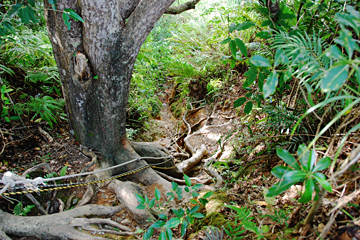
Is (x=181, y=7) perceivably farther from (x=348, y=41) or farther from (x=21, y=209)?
(x=21, y=209)

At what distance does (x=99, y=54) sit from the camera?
2.03 m

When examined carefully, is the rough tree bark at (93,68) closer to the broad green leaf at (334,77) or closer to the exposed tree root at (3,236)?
the exposed tree root at (3,236)

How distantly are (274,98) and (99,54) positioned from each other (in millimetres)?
2217

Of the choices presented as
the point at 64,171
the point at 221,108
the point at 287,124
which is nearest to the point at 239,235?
the point at 287,124

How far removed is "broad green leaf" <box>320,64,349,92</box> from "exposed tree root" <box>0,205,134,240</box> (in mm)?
1949

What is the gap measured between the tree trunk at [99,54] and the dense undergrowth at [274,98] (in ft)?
1.53

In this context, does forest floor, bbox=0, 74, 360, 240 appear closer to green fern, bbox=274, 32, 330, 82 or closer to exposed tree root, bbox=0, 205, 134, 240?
exposed tree root, bbox=0, 205, 134, 240

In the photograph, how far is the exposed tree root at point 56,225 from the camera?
169cm

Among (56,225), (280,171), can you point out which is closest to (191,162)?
(56,225)

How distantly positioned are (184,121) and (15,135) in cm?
381

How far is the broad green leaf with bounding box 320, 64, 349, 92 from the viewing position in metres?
0.66

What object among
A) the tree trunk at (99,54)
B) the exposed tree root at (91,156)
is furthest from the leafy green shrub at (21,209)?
the tree trunk at (99,54)

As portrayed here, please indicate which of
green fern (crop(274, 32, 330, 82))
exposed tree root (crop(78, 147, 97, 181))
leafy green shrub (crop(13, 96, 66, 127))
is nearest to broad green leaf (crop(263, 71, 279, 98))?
green fern (crop(274, 32, 330, 82))

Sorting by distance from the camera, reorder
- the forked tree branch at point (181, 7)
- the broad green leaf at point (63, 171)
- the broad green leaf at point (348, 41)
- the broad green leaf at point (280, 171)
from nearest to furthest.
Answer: the broad green leaf at point (348, 41)
the broad green leaf at point (280, 171)
the broad green leaf at point (63, 171)
the forked tree branch at point (181, 7)
